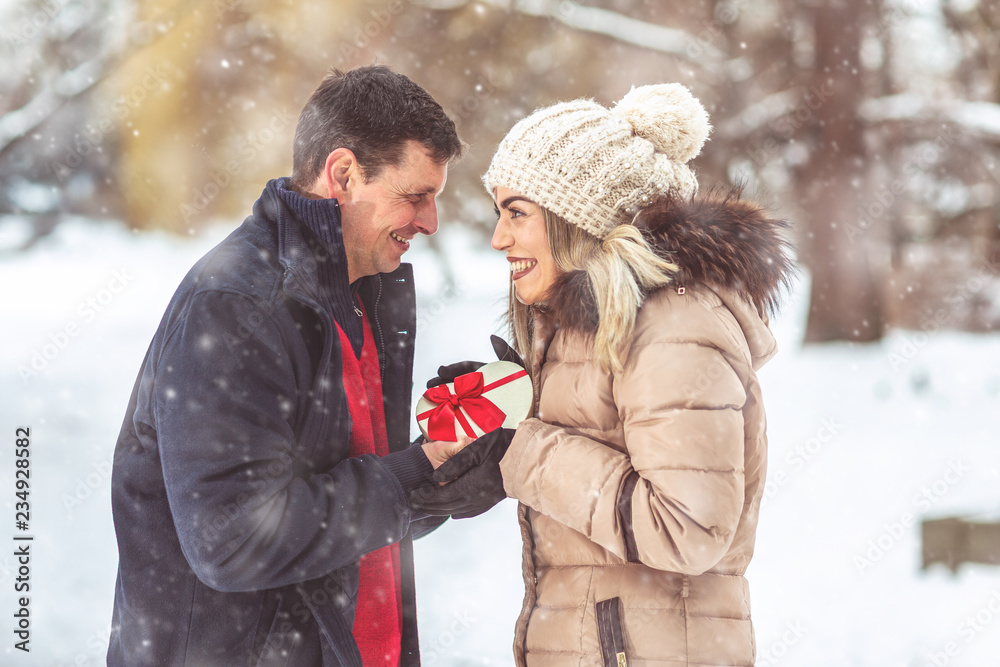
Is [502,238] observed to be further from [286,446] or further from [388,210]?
[286,446]

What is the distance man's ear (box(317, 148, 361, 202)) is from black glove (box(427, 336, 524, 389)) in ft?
1.98

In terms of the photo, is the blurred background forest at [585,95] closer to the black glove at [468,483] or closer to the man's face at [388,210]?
the man's face at [388,210]

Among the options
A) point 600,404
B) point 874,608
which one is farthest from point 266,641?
point 874,608

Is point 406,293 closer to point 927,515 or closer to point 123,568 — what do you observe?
point 123,568

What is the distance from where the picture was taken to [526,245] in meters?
2.04

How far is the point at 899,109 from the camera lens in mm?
6465

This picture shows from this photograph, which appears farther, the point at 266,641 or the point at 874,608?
the point at 874,608

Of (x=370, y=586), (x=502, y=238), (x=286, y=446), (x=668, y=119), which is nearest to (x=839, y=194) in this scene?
(x=668, y=119)

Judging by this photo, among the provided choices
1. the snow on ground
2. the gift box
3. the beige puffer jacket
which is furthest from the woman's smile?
the snow on ground

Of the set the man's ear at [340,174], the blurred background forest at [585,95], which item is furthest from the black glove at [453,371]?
the blurred background forest at [585,95]

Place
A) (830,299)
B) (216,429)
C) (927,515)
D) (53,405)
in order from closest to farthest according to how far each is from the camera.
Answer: (216,429) < (927,515) < (53,405) < (830,299)

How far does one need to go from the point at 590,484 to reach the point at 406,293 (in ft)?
3.41

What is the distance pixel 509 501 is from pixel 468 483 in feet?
9.98

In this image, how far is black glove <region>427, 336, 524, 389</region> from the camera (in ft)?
7.11
